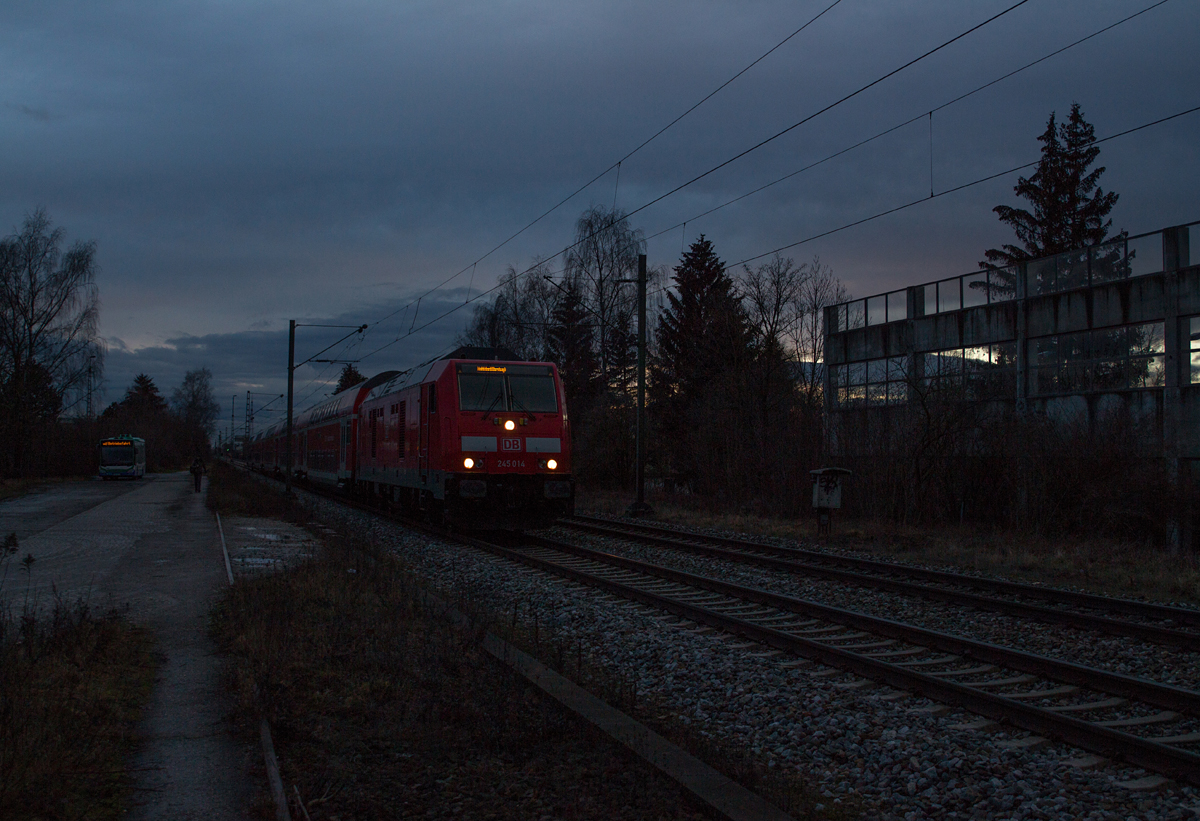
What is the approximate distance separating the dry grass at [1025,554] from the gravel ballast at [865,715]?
3.25 m

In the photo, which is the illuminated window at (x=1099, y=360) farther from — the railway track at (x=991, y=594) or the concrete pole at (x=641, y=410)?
the railway track at (x=991, y=594)

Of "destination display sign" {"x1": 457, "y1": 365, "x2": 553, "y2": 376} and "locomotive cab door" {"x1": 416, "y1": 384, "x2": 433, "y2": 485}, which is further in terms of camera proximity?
"locomotive cab door" {"x1": 416, "y1": 384, "x2": 433, "y2": 485}

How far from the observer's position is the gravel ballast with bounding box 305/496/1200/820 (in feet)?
14.5

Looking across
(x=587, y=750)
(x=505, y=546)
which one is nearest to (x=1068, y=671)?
(x=587, y=750)

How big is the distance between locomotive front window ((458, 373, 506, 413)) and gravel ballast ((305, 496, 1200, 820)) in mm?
5541

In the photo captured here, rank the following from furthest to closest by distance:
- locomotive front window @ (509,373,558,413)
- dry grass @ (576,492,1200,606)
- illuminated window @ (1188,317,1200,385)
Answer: illuminated window @ (1188,317,1200,385)
locomotive front window @ (509,373,558,413)
dry grass @ (576,492,1200,606)

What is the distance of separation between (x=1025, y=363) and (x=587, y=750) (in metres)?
23.4

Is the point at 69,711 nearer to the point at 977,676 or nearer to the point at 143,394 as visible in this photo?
the point at 977,676

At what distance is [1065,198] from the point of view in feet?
128

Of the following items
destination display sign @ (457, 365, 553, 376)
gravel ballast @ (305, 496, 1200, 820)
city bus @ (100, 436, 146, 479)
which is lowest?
gravel ballast @ (305, 496, 1200, 820)

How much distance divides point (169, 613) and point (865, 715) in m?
6.77

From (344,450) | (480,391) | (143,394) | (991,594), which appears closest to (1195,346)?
(991,594)

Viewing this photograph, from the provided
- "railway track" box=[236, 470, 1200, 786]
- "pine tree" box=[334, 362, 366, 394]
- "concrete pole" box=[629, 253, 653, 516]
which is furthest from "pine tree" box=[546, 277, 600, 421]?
"pine tree" box=[334, 362, 366, 394]

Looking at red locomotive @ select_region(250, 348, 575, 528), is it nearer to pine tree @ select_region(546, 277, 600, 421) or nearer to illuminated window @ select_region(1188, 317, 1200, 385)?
illuminated window @ select_region(1188, 317, 1200, 385)
